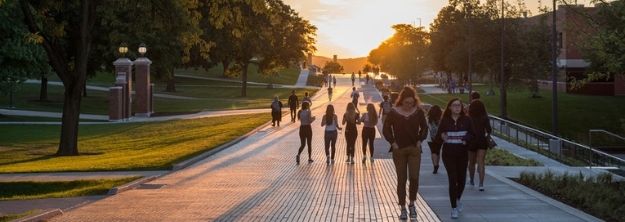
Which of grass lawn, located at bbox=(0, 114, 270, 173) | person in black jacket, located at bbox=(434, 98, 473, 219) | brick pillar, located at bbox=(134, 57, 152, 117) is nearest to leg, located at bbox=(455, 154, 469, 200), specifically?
person in black jacket, located at bbox=(434, 98, 473, 219)

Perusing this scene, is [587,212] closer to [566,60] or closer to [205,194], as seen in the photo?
[205,194]

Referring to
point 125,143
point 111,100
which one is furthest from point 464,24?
point 125,143

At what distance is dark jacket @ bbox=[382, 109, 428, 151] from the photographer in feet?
32.4

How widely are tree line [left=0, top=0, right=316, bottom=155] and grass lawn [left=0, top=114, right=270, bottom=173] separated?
5.96 ft

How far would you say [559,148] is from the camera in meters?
22.0

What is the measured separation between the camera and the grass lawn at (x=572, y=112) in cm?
4416

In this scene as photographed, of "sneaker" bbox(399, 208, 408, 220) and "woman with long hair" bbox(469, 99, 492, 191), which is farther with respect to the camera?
"woman with long hair" bbox(469, 99, 492, 191)

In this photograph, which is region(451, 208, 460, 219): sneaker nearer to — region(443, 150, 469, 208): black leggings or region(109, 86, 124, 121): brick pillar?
region(443, 150, 469, 208): black leggings

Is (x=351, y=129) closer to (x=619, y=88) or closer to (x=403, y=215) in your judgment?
(x=403, y=215)

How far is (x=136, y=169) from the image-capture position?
17.2 m

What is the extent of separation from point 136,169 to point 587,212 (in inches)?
406

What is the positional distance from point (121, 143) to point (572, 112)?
32.7 m

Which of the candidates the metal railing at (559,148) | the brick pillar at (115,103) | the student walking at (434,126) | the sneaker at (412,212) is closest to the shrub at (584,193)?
the student walking at (434,126)

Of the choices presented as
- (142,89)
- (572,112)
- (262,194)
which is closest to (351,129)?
(262,194)
